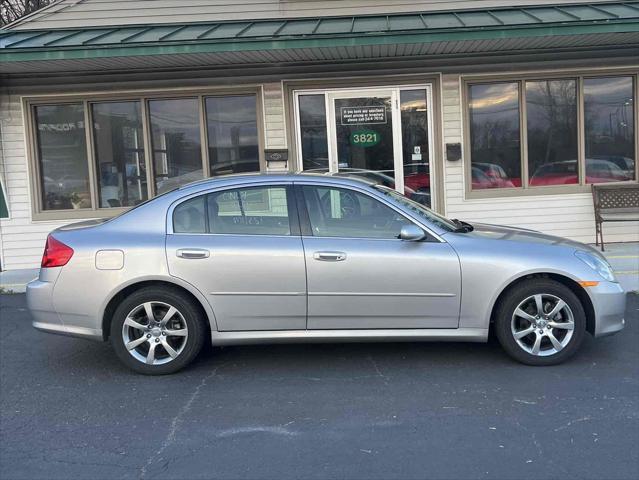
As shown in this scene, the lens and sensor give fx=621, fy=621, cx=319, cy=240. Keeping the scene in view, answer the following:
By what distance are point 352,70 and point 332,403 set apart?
632 cm

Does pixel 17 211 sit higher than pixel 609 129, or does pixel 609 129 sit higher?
pixel 609 129

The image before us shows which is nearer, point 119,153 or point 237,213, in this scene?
point 237,213

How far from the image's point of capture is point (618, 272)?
8.04 meters

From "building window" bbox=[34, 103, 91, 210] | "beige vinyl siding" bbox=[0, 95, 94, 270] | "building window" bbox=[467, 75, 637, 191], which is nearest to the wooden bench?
"building window" bbox=[467, 75, 637, 191]

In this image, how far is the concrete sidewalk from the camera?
7.77 m

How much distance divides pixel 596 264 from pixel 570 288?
29 centimetres

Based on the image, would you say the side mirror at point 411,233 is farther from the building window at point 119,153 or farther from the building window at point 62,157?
the building window at point 62,157

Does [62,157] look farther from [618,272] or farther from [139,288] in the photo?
[618,272]

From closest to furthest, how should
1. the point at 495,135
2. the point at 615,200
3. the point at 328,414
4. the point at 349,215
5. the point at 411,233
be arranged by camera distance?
the point at 328,414 → the point at 411,233 → the point at 349,215 → the point at 615,200 → the point at 495,135

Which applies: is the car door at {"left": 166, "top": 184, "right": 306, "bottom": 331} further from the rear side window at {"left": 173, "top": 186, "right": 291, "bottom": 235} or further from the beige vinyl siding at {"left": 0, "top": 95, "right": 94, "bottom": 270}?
the beige vinyl siding at {"left": 0, "top": 95, "right": 94, "bottom": 270}

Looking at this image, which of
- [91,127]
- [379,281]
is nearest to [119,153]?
[91,127]

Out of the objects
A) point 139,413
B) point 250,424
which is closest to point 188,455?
point 250,424

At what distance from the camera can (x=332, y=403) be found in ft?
14.3

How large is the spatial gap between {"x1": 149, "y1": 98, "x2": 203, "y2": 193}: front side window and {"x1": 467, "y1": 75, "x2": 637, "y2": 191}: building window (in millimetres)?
4336
